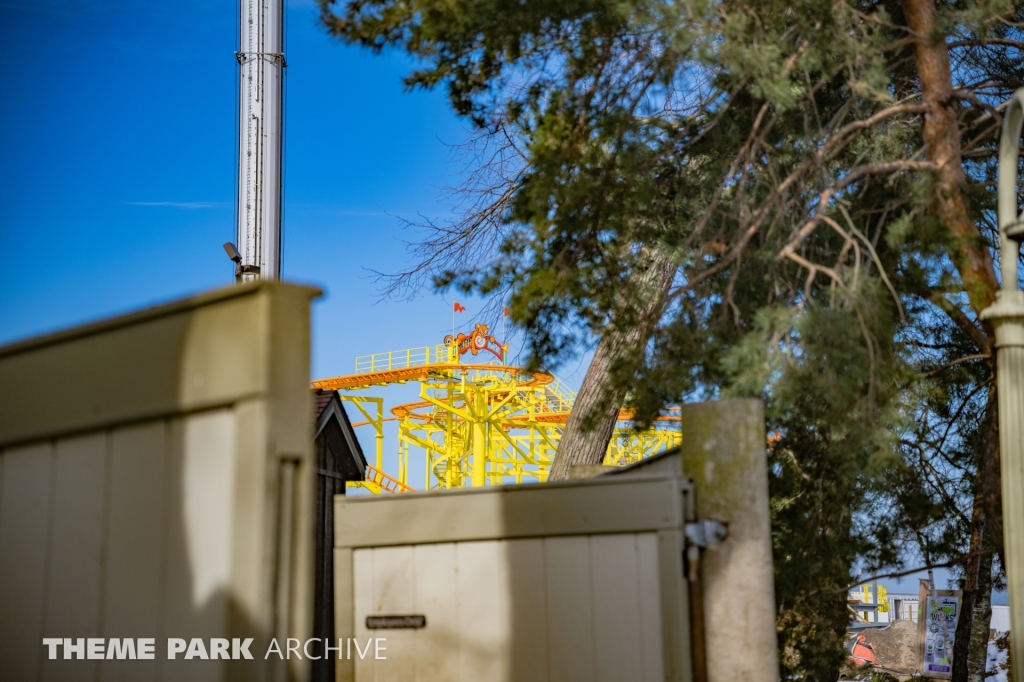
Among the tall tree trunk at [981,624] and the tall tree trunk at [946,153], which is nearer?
the tall tree trunk at [946,153]

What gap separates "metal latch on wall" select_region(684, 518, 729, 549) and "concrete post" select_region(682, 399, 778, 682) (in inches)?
0.9

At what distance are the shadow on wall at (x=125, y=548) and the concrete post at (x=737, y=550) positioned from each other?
2.38m

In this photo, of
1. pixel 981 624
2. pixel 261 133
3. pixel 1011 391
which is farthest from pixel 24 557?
pixel 261 133

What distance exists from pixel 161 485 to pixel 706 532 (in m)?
2.38

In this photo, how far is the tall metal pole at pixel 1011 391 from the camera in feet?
16.0

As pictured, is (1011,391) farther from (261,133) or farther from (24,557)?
(261,133)

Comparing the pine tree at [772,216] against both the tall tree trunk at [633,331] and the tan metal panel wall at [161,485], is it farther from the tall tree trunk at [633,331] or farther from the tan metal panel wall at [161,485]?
the tan metal panel wall at [161,485]

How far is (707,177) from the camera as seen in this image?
23.9ft

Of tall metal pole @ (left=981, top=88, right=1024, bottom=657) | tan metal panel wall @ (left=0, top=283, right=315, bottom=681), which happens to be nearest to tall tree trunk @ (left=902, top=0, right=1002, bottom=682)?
tall metal pole @ (left=981, top=88, right=1024, bottom=657)

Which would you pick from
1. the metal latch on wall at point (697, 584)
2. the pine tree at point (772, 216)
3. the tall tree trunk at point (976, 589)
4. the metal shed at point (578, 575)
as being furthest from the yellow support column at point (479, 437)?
the metal latch on wall at point (697, 584)

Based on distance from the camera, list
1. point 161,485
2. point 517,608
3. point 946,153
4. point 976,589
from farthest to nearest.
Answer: point 976,589
point 946,153
point 517,608
point 161,485

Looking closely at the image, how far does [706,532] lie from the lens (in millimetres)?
4145

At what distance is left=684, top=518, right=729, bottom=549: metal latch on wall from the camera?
163 inches

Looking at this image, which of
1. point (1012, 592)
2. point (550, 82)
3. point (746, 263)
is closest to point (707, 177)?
point (746, 263)
